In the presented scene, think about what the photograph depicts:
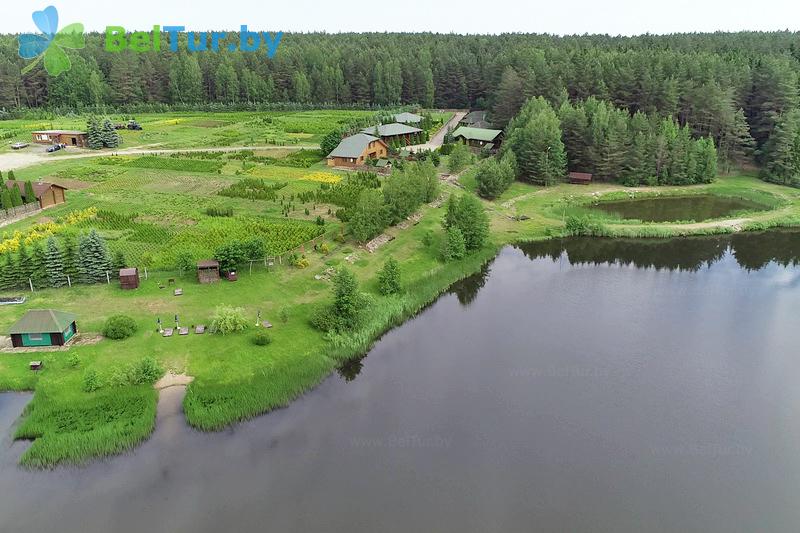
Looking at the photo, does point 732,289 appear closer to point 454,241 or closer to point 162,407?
point 454,241

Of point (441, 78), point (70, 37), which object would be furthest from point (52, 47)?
point (441, 78)

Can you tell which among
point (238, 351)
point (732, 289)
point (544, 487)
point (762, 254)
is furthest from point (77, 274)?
point (762, 254)

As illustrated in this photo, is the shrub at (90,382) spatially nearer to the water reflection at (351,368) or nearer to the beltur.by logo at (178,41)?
the water reflection at (351,368)

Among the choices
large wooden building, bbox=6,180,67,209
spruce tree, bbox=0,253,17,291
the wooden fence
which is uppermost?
large wooden building, bbox=6,180,67,209

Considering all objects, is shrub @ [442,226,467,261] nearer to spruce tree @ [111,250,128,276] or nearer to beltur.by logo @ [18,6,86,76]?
spruce tree @ [111,250,128,276]

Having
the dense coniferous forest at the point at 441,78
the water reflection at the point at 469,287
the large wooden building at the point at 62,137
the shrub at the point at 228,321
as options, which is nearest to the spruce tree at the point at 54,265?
the shrub at the point at 228,321

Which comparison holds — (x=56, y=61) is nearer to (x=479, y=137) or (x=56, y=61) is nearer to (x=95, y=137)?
(x=95, y=137)

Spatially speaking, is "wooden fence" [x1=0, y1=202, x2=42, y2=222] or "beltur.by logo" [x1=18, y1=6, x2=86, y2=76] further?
"beltur.by logo" [x1=18, y1=6, x2=86, y2=76]

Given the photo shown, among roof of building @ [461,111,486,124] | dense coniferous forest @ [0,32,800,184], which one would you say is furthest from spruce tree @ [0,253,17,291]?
roof of building @ [461,111,486,124]
